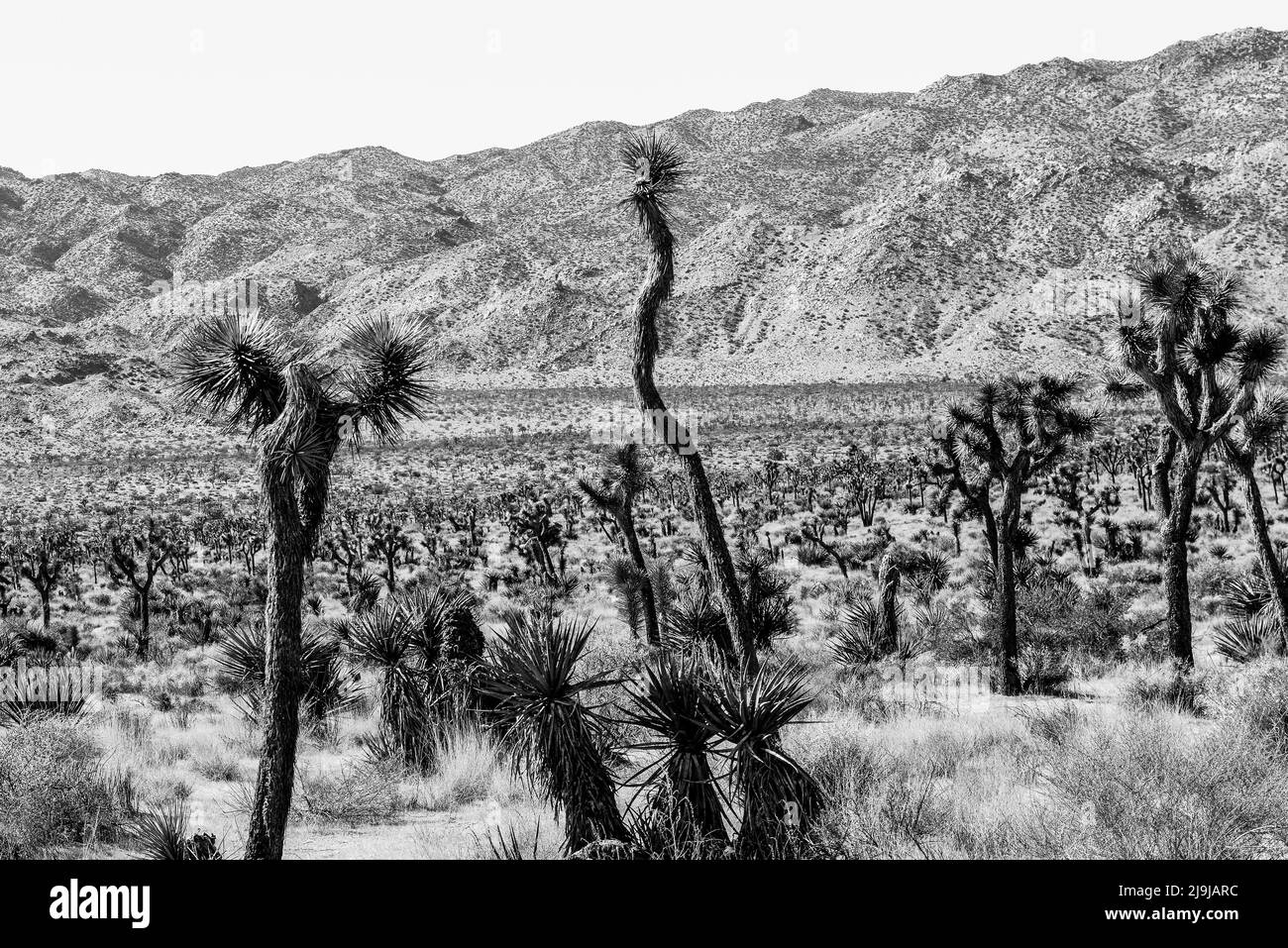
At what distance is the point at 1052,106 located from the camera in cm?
11569

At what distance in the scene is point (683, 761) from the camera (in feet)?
24.5

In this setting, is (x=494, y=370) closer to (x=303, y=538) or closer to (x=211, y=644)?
(x=211, y=644)

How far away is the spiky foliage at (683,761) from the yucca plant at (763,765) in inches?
6.2

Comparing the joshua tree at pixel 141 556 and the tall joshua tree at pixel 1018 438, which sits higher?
the tall joshua tree at pixel 1018 438

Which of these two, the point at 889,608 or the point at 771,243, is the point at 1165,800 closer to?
the point at 889,608

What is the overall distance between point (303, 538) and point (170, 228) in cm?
16022

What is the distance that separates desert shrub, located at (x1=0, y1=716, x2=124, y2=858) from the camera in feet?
28.0

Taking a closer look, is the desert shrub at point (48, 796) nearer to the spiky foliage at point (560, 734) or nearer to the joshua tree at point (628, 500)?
the spiky foliage at point (560, 734)

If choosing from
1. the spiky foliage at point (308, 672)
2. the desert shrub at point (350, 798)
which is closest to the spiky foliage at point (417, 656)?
the desert shrub at point (350, 798)

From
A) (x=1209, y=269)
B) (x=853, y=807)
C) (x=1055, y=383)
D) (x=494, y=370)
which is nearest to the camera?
(x=853, y=807)

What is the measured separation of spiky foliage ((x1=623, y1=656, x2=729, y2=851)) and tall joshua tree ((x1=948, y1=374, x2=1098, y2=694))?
9.19 metres

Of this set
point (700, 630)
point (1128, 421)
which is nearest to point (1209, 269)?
point (700, 630)

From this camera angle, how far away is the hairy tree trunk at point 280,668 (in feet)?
25.1

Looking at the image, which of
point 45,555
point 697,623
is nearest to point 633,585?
point 697,623
